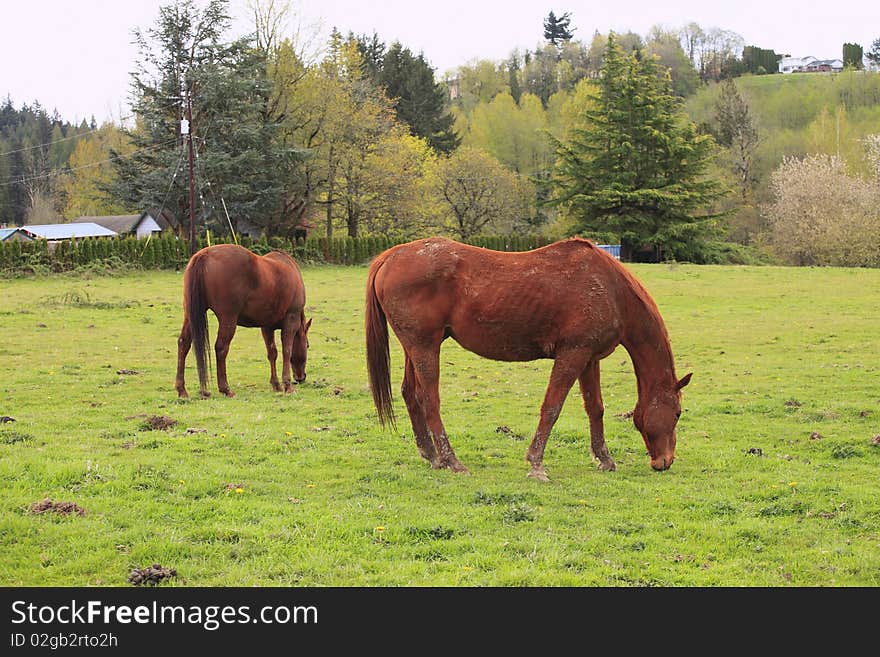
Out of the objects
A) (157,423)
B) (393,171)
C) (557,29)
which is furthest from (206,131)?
(557,29)

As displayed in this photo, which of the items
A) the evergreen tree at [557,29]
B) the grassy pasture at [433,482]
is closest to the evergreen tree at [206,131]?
the grassy pasture at [433,482]

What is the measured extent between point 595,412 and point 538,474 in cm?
105

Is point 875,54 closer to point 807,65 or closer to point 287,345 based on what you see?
point 807,65

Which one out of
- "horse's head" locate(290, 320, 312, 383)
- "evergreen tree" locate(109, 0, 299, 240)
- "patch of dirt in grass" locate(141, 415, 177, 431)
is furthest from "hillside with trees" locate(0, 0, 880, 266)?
"patch of dirt in grass" locate(141, 415, 177, 431)

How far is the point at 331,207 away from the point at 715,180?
76.2ft

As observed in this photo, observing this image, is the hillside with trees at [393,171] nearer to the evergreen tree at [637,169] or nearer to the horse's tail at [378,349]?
the evergreen tree at [637,169]

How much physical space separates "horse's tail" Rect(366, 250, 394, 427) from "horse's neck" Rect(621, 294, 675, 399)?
236 centimetres

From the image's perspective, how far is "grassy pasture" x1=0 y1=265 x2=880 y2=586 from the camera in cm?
508

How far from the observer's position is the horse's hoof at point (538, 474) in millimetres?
7395

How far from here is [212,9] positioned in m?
46.1

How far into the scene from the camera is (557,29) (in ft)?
445

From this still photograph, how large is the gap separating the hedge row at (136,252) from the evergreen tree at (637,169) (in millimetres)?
13116
